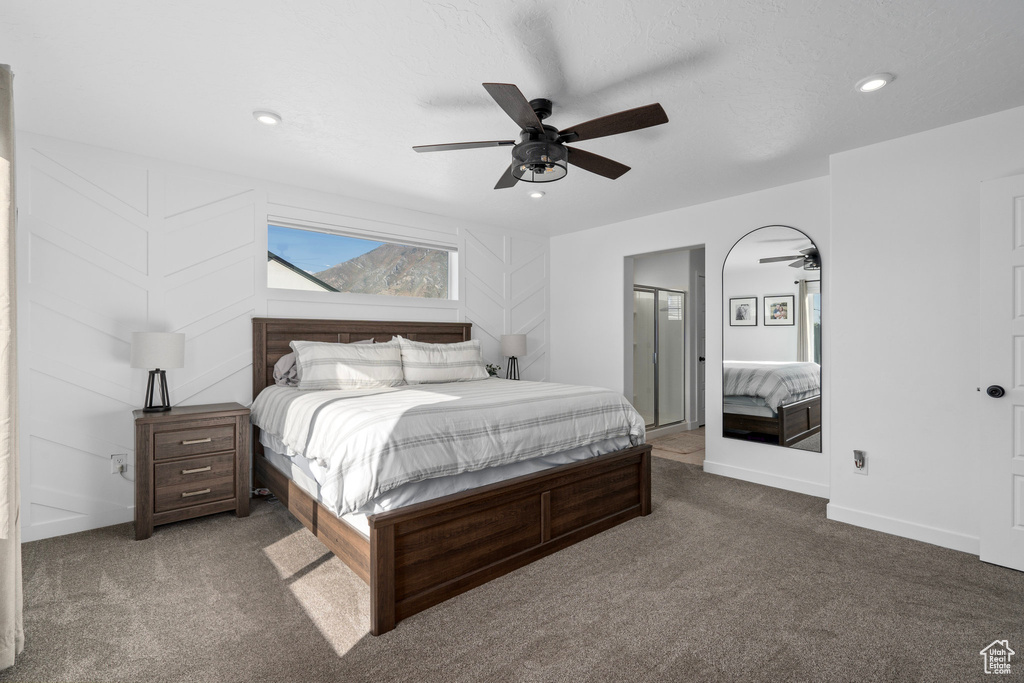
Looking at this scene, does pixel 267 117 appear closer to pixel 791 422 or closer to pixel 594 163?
pixel 594 163

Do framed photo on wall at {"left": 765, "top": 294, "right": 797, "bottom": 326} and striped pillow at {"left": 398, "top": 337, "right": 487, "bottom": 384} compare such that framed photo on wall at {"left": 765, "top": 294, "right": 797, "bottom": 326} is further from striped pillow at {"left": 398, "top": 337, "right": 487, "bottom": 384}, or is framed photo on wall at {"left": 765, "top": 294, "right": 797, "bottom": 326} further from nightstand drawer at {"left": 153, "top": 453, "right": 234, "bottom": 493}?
nightstand drawer at {"left": 153, "top": 453, "right": 234, "bottom": 493}

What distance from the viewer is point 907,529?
306cm

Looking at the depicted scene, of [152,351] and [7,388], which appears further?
[152,351]

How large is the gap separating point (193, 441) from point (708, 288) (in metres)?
4.35

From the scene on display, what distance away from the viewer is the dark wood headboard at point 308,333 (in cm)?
387

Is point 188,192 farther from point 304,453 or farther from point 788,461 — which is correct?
point 788,461

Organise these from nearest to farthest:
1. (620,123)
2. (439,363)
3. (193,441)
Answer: (620,123) < (193,441) < (439,363)

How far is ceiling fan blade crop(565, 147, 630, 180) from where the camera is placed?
266 cm

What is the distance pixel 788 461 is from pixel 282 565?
3.82m

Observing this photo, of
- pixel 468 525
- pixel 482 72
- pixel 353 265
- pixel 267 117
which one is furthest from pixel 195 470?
pixel 482 72

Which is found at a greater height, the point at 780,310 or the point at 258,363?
the point at 780,310

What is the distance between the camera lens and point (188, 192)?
357 cm

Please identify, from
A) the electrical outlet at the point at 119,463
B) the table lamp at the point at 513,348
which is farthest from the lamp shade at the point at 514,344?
the electrical outlet at the point at 119,463

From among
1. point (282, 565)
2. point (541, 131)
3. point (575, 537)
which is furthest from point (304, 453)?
point (541, 131)
